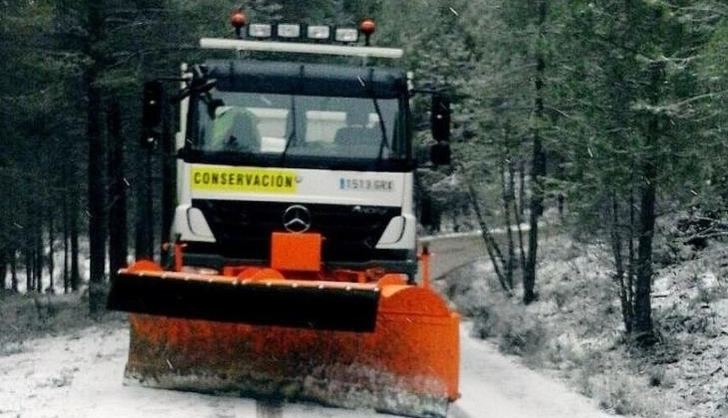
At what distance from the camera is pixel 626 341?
57.5 ft

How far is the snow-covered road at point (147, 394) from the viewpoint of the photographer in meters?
9.60

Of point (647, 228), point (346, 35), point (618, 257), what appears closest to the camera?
point (346, 35)

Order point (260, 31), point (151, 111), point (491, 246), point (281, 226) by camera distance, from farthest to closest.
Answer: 1. point (491, 246)
2. point (260, 31)
3. point (151, 111)
4. point (281, 226)

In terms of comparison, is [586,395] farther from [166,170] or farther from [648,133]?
[166,170]

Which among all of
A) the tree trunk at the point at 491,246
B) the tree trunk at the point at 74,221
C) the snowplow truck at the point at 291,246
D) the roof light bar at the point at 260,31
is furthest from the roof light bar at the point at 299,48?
the tree trunk at the point at 74,221

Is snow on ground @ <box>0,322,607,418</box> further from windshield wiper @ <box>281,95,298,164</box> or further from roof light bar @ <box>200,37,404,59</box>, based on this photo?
roof light bar @ <box>200,37,404,59</box>

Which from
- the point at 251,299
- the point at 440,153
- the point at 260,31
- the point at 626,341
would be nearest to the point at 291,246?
the point at 251,299

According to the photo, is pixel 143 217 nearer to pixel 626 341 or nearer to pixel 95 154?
pixel 95 154

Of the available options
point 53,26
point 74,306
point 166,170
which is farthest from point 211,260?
point 74,306

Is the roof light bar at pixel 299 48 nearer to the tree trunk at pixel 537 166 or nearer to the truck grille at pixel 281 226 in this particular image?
the truck grille at pixel 281 226

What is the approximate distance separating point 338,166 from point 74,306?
1704cm

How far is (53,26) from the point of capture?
22719mm

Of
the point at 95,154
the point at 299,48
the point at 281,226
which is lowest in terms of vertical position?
the point at 95,154

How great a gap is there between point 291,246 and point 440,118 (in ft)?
7.12
